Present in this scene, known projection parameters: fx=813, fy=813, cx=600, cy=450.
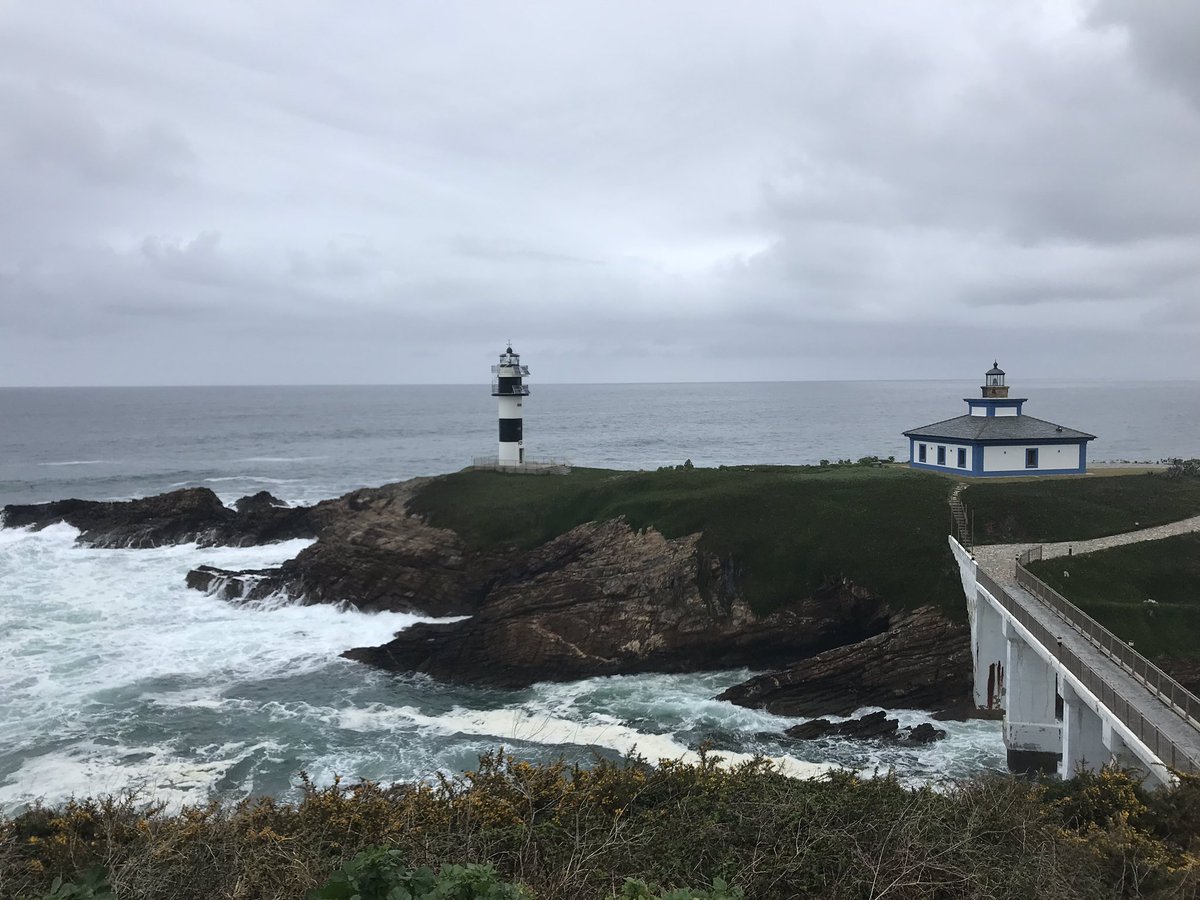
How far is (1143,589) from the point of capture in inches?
1096

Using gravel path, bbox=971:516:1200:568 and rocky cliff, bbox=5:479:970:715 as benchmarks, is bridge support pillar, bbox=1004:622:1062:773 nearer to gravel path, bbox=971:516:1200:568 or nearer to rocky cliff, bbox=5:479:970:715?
rocky cliff, bbox=5:479:970:715

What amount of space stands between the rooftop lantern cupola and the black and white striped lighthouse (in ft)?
92.7

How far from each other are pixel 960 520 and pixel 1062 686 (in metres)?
15.2

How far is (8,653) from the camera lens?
33.1 metres

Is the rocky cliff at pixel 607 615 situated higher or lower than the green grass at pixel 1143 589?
lower

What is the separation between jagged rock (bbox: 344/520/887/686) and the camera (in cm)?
3152

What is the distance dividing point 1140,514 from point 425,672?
31.1 m

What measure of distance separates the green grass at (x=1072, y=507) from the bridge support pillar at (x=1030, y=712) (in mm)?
10489

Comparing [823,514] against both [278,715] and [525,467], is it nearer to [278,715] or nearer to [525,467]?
[525,467]

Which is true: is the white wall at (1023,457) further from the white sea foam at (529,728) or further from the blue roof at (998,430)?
the white sea foam at (529,728)

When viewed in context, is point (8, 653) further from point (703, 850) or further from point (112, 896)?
point (703, 850)

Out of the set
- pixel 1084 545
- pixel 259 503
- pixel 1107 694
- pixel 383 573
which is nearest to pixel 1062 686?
pixel 1107 694

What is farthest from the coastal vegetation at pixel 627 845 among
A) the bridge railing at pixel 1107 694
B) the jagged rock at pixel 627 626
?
the jagged rock at pixel 627 626

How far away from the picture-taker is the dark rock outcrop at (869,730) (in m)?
25.0
